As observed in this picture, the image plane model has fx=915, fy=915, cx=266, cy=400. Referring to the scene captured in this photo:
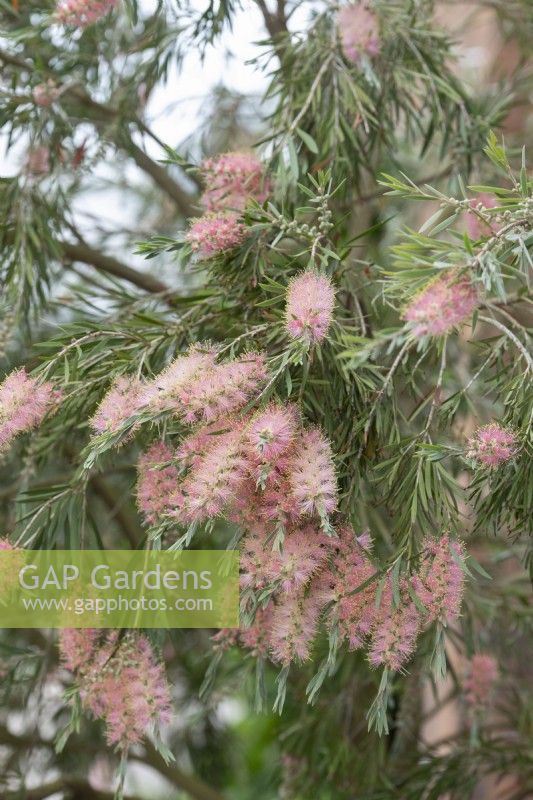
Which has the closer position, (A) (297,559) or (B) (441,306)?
(B) (441,306)

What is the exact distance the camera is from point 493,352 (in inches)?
52.3

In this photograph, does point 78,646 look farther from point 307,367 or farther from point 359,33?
point 359,33

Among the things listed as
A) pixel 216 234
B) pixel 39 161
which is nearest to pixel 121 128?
pixel 39 161

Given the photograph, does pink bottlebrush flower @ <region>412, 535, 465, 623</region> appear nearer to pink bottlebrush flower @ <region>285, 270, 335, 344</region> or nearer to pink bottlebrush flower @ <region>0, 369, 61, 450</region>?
pink bottlebrush flower @ <region>285, 270, 335, 344</region>

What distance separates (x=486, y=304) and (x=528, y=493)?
28 cm

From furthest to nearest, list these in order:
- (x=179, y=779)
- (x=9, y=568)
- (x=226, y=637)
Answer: (x=179, y=779)
(x=226, y=637)
(x=9, y=568)

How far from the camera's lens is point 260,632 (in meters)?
1.35

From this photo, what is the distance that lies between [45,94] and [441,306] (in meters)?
1.05

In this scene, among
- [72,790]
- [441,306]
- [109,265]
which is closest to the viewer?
[441,306]

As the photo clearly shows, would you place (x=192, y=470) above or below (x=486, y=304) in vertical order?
below

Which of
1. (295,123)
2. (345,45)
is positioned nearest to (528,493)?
(295,123)

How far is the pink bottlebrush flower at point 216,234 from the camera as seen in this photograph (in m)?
1.28

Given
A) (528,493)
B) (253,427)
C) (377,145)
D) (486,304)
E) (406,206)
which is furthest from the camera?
(406,206)

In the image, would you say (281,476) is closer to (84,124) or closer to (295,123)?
(295,123)
